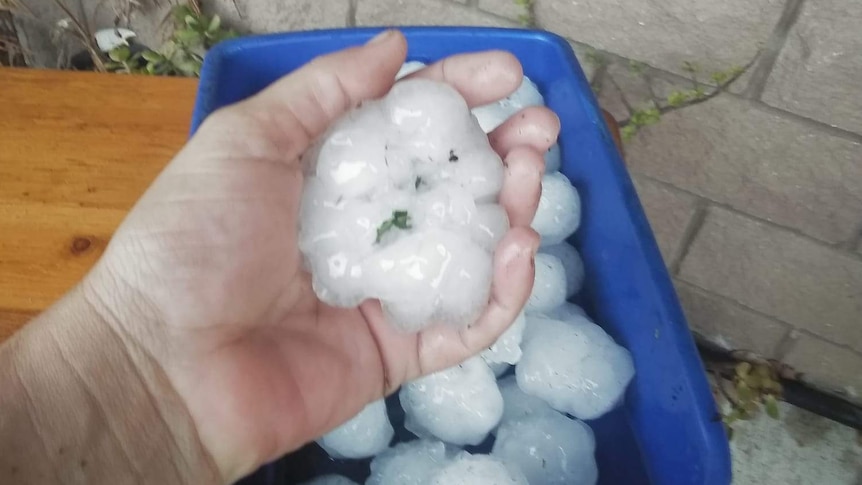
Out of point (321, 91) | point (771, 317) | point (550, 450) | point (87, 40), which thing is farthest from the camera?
point (87, 40)

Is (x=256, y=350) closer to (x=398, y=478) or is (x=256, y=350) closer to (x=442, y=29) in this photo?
(x=398, y=478)

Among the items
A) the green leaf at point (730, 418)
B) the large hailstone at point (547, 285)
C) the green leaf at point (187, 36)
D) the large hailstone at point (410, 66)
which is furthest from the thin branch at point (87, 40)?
the green leaf at point (730, 418)

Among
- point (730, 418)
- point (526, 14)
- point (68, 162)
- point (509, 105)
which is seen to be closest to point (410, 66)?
point (509, 105)

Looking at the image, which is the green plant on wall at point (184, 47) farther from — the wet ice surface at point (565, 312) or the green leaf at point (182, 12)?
the wet ice surface at point (565, 312)

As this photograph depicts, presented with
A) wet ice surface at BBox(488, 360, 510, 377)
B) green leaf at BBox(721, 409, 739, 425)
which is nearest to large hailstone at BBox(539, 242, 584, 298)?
wet ice surface at BBox(488, 360, 510, 377)

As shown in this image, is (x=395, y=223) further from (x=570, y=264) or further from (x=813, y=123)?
(x=813, y=123)

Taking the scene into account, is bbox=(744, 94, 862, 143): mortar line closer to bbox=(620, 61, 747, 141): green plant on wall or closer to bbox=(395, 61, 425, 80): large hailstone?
bbox=(620, 61, 747, 141): green plant on wall
